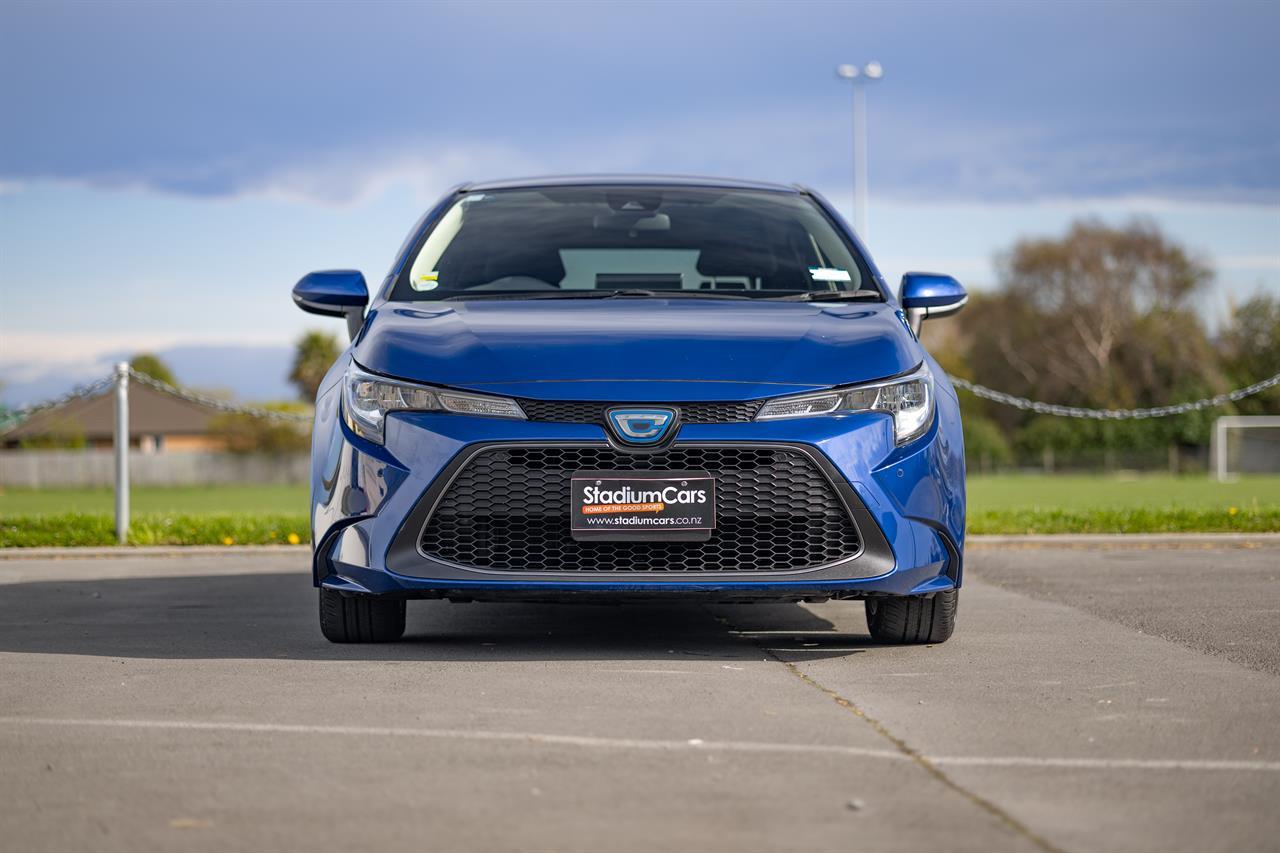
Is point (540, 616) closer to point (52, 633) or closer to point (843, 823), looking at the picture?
point (52, 633)

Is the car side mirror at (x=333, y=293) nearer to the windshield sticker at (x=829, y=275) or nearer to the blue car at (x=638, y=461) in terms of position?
the blue car at (x=638, y=461)

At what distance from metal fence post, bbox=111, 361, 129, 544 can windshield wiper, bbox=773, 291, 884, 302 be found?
580 cm

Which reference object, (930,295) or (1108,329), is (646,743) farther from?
(1108,329)

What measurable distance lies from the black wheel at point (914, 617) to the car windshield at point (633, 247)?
1.16 meters

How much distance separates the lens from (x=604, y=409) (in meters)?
5.32

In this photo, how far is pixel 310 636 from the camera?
6.36 m

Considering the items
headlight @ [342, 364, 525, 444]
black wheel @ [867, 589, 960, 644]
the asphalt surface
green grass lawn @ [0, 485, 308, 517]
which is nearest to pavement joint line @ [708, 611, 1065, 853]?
the asphalt surface

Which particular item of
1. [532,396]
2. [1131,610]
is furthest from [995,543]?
[532,396]

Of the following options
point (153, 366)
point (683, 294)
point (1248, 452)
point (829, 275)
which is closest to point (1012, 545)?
point (829, 275)

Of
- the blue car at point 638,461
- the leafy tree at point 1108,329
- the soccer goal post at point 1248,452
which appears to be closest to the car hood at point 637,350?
the blue car at point 638,461

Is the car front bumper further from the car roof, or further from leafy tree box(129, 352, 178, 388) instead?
leafy tree box(129, 352, 178, 388)

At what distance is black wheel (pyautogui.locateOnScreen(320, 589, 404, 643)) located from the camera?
233 inches

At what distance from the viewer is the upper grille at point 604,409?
532cm

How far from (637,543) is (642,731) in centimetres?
118
